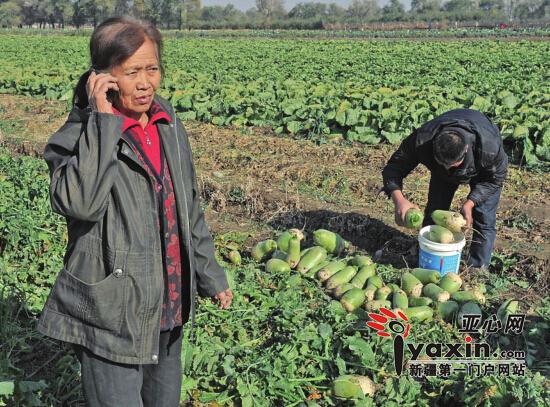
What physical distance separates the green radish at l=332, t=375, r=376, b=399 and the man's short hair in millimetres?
1974

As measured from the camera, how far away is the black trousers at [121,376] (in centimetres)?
222

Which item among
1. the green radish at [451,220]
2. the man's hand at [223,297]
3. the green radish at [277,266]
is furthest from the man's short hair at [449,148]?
the man's hand at [223,297]

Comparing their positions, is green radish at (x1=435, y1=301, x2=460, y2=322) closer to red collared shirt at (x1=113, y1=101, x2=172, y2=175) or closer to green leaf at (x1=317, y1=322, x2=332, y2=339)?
green leaf at (x1=317, y1=322, x2=332, y2=339)

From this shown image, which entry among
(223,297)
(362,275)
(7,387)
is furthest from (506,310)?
(7,387)

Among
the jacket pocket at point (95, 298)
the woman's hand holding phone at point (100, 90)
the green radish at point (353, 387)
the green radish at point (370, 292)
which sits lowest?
the green radish at point (353, 387)

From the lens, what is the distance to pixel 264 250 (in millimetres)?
5445

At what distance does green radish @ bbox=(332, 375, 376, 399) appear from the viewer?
10.9 feet

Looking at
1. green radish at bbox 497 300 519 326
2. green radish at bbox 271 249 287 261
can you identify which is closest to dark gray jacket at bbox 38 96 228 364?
green radish at bbox 271 249 287 261

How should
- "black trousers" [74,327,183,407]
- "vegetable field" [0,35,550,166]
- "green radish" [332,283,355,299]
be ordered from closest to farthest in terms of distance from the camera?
"black trousers" [74,327,183,407], "green radish" [332,283,355,299], "vegetable field" [0,35,550,166]

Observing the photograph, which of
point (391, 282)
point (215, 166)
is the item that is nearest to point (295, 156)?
point (215, 166)

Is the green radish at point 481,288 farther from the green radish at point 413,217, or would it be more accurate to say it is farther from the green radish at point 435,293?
the green radish at point 413,217

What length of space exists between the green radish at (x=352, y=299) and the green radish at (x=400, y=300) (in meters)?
0.26

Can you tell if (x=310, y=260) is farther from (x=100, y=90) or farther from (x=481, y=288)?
(x=100, y=90)

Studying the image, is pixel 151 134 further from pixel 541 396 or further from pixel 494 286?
pixel 494 286
